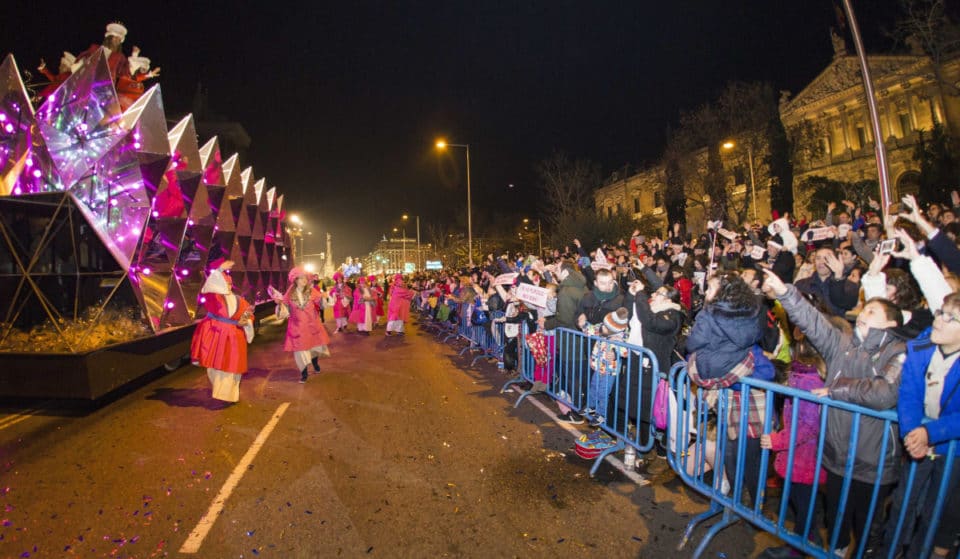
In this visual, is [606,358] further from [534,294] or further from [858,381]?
[858,381]

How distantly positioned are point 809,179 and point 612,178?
33.5 meters

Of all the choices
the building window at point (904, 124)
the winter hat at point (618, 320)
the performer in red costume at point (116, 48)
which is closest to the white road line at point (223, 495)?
the winter hat at point (618, 320)

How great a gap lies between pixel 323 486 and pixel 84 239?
717 centimetres

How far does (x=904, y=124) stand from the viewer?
38.5m

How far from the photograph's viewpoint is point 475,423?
589cm

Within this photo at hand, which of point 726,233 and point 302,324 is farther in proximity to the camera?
point 726,233

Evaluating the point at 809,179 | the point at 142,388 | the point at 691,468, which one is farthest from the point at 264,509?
the point at 809,179

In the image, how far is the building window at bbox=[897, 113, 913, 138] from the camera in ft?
125

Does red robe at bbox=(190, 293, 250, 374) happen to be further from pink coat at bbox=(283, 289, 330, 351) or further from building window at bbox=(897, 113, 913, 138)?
building window at bbox=(897, 113, 913, 138)

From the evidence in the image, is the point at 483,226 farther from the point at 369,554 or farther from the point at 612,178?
the point at 369,554

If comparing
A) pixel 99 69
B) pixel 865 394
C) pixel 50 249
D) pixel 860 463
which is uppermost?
pixel 99 69

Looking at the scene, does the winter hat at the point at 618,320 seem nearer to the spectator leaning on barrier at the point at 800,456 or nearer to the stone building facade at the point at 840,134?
the spectator leaning on barrier at the point at 800,456

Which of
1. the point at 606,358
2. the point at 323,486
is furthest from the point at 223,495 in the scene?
the point at 606,358

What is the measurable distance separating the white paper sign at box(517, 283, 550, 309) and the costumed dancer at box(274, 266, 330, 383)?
3.96m
